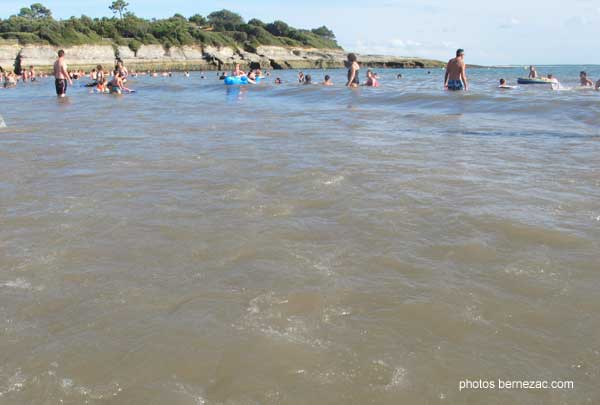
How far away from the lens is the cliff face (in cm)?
5572

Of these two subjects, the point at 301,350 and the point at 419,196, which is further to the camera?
the point at 419,196

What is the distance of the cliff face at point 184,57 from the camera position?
5572cm

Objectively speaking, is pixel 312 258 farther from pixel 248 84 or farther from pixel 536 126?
pixel 248 84

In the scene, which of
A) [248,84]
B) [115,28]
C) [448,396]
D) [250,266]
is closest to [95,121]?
[250,266]

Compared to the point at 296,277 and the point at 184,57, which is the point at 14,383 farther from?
the point at 184,57

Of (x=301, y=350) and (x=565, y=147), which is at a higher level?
(x=565, y=147)

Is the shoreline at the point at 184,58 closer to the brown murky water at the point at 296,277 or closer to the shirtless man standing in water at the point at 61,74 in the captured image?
the shirtless man standing in water at the point at 61,74

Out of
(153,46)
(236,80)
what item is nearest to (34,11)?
(153,46)

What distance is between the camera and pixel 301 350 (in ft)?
8.70

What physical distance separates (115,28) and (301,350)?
80872mm

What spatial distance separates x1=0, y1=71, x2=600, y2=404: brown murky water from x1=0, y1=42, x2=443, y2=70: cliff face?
37.9 metres

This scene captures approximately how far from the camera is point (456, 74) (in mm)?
18656

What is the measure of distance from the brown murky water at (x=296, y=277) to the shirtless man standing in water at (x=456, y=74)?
1132 centimetres

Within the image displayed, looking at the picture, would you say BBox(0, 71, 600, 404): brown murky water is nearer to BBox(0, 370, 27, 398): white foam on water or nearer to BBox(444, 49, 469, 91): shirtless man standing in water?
BBox(0, 370, 27, 398): white foam on water
